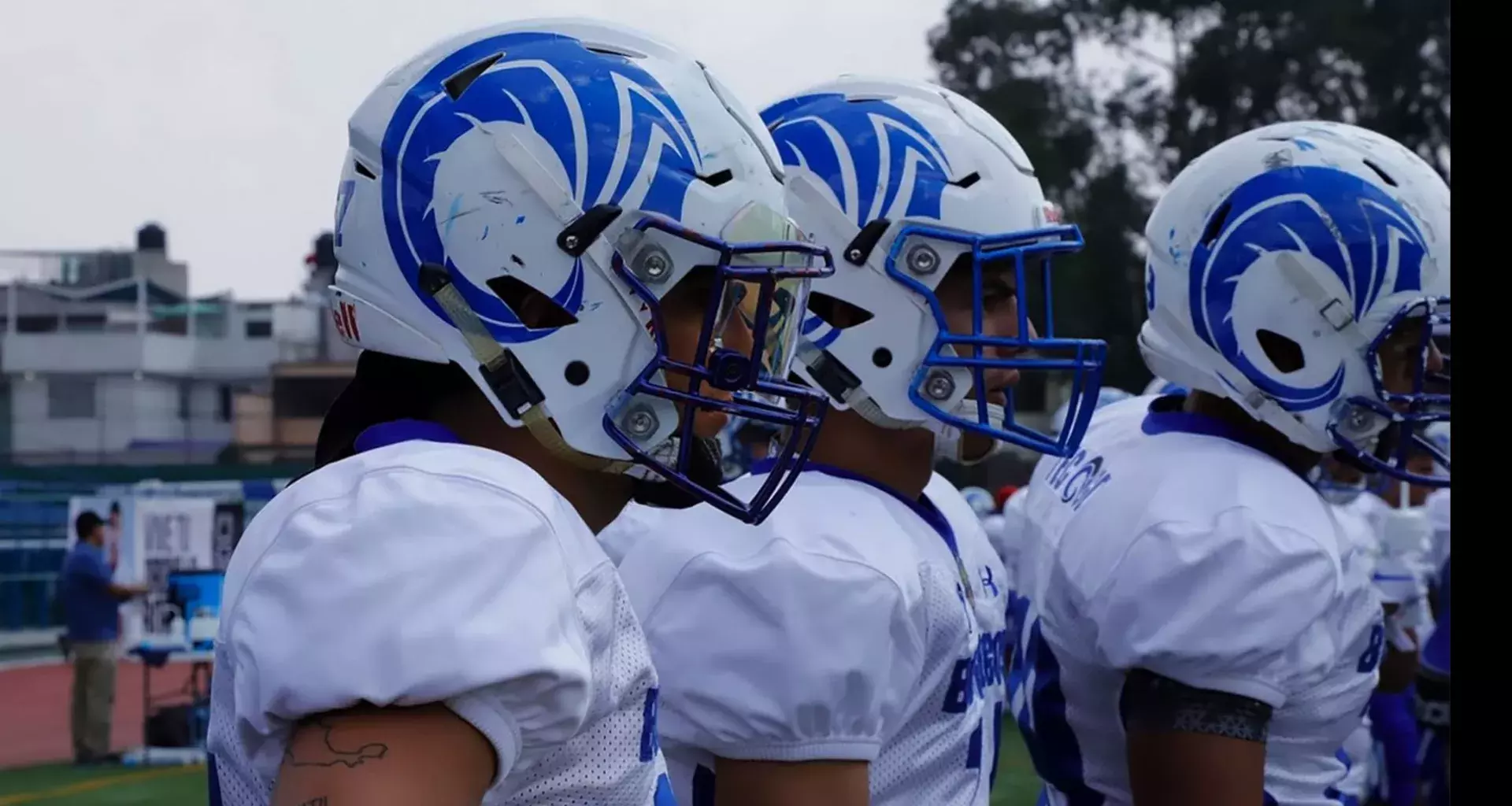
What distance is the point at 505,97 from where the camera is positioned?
6.30 ft

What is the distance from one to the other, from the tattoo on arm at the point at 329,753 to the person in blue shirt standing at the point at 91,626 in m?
9.30

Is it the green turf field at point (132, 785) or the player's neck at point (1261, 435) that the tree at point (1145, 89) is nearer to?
the green turf field at point (132, 785)

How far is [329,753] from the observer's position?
1428 millimetres

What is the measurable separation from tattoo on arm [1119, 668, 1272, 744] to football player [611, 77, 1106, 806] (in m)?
0.26

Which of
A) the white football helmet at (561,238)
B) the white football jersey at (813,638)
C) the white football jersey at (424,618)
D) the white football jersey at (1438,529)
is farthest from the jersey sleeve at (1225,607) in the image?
the white football jersey at (1438,529)

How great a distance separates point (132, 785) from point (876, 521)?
7993 mm

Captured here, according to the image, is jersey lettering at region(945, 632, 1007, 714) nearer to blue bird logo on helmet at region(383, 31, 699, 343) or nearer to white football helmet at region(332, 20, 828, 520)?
white football helmet at region(332, 20, 828, 520)

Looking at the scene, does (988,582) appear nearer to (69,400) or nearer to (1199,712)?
(1199,712)

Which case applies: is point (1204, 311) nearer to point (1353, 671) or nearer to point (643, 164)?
point (1353, 671)

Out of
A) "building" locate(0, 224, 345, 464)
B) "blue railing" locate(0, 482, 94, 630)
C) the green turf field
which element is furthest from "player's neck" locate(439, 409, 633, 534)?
"building" locate(0, 224, 345, 464)

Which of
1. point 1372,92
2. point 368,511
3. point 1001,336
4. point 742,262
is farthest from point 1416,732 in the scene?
point 1372,92

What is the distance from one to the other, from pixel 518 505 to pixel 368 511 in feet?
0.46

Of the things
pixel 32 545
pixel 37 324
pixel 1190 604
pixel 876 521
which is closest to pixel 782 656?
pixel 876 521

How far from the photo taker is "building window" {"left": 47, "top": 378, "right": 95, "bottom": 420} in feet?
71.4
